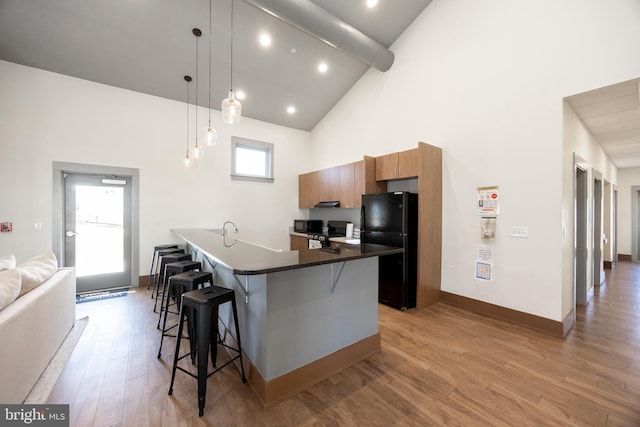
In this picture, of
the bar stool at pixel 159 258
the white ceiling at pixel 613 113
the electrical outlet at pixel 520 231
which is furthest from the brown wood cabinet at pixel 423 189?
the bar stool at pixel 159 258

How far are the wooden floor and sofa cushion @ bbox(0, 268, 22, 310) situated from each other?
76cm

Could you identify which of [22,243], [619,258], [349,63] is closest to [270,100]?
[349,63]

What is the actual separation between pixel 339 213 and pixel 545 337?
12.2 ft

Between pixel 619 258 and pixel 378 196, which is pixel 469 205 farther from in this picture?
pixel 619 258

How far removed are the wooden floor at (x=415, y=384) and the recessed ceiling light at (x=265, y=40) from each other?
14.0 feet

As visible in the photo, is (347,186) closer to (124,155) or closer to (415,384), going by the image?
(415,384)

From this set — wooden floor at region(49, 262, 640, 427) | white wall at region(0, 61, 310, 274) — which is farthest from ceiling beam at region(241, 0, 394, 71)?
wooden floor at region(49, 262, 640, 427)

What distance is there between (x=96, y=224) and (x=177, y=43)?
10.6 feet

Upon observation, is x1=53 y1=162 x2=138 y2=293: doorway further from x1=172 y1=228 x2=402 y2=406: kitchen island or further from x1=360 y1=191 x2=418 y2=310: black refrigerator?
x1=360 y1=191 x2=418 y2=310: black refrigerator

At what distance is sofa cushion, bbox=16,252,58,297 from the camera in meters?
1.93

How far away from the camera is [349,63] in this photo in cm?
462

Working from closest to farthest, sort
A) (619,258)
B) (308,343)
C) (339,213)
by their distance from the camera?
1. (308,343)
2. (339,213)
3. (619,258)

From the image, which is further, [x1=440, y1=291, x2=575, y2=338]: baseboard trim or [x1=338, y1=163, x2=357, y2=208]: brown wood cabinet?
[x1=338, y1=163, x2=357, y2=208]: brown wood cabinet

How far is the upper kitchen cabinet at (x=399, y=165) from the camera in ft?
11.4
